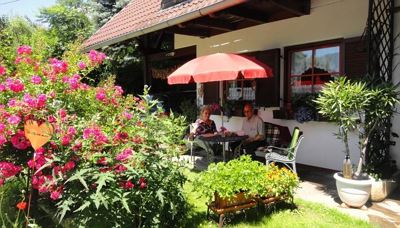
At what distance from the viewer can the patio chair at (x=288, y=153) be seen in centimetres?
543

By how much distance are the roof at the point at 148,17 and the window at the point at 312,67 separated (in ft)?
6.48

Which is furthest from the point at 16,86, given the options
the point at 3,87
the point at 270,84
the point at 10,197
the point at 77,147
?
the point at 270,84

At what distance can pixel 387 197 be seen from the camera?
482 centimetres

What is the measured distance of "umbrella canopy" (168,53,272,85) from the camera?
17.8 feet

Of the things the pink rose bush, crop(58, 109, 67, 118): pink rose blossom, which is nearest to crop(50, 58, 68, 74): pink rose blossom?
the pink rose bush

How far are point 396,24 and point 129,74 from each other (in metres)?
10.5

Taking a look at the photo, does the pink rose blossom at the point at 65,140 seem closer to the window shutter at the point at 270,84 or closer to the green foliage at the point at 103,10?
the window shutter at the point at 270,84

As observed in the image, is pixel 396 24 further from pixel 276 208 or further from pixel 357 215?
pixel 276 208

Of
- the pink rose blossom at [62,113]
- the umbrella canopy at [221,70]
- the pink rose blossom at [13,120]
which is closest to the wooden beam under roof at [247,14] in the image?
the umbrella canopy at [221,70]

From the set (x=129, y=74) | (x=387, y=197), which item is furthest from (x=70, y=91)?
(x=129, y=74)

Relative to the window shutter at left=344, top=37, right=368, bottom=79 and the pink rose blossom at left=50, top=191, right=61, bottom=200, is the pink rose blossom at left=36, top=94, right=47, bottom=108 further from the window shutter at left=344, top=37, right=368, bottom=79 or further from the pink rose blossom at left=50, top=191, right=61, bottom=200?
the window shutter at left=344, top=37, right=368, bottom=79

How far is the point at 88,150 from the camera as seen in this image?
10.5 ft

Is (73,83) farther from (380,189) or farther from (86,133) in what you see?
(380,189)

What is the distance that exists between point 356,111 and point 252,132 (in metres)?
2.18
